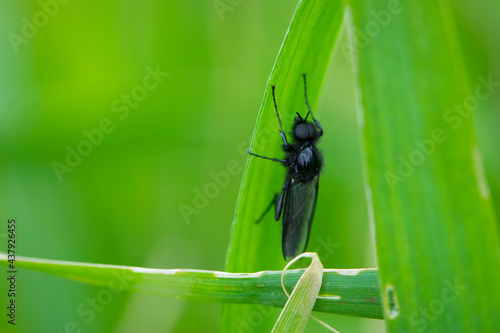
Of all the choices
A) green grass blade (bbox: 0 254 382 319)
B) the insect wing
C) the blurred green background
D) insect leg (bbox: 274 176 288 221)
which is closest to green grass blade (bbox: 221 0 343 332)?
insect leg (bbox: 274 176 288 221)

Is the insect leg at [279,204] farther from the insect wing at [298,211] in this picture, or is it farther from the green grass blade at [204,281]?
the green grass blade at [204,281]

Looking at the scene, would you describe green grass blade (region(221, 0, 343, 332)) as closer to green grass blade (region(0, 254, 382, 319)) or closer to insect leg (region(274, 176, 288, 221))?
insect leg (region(274, 176, 288, 221))

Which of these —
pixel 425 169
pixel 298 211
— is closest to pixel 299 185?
pixel 298 211

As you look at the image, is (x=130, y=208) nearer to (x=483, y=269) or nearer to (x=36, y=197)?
(x=36, y=197)

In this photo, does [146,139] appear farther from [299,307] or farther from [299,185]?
[299,307]

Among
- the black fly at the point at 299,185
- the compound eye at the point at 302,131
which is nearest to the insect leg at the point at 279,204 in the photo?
the black fly at the point at 299,185

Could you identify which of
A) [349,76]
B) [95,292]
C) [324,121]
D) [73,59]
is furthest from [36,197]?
[349,76]
